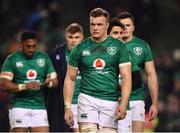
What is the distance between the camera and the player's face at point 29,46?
1445cm

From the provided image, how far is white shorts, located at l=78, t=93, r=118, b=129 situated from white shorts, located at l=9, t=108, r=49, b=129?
7.81ft

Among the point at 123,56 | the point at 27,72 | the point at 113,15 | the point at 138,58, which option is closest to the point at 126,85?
the point at 123,56

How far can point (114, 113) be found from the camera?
1223cm

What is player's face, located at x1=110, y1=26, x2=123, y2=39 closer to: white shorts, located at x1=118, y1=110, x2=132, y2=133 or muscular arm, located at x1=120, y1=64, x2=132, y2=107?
white shorts, located at x1=118, y1=110, x2=132, y2=133

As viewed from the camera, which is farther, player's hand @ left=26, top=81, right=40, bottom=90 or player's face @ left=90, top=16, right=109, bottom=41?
player's hand @ left=26, top=81, right=40, bottom=90

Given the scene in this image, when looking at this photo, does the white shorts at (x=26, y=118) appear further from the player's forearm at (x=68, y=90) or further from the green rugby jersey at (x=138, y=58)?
the player's forearm at (x=68, y=90)

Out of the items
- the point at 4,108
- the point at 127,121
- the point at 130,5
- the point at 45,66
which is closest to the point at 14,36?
the point at 130,5

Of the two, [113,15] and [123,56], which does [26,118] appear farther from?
[113,15]

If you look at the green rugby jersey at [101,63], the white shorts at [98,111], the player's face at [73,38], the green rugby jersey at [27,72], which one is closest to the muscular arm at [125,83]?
the green rugby jersey at [101,63]

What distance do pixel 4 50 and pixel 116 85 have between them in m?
10.3

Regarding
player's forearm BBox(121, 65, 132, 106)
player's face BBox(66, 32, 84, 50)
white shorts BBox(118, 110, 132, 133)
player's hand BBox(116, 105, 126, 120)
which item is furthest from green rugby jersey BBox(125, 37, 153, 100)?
player's hand BBox(116, 105, 126, 120)

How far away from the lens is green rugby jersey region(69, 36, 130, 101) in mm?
12203

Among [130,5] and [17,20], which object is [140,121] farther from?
[17,20]

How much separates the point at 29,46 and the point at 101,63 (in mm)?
2566
